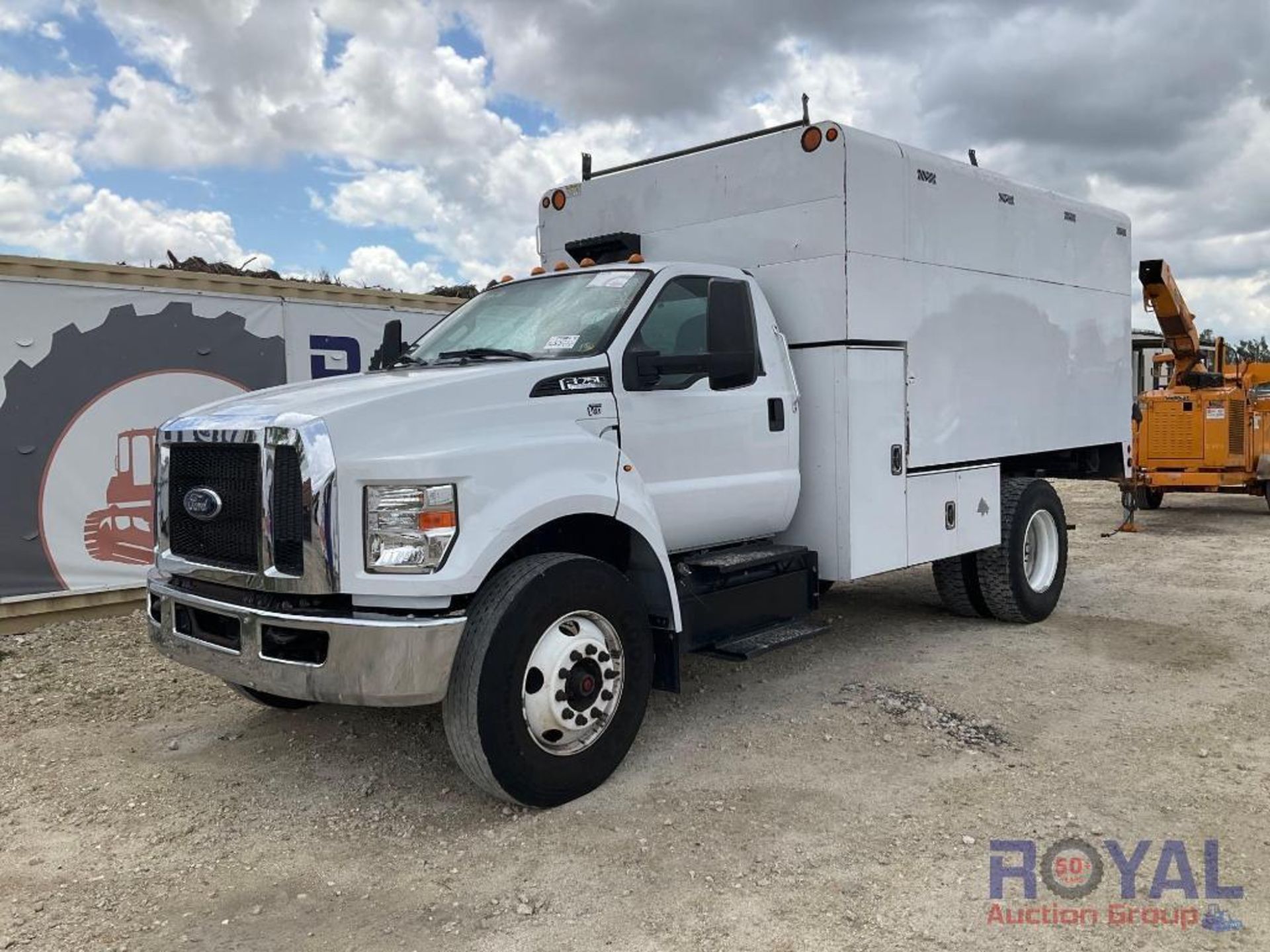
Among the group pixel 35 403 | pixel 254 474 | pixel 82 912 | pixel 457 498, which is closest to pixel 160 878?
pixel 82 912

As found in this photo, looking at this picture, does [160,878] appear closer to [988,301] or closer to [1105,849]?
[1105,849]

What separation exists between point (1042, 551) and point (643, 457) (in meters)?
4.48

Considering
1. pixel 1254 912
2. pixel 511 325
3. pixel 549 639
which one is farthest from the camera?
pixel 511 325

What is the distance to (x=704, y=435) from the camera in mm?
5020

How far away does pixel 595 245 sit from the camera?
638 centimetres

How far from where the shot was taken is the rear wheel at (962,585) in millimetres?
7344

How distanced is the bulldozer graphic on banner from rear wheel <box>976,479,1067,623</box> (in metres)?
6.58

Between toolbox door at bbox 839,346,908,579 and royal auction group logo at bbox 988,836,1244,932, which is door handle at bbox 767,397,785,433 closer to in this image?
toolbox door at bbox 839,346,908,579

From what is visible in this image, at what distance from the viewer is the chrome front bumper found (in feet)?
12.0

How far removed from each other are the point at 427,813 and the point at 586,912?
1078 mm

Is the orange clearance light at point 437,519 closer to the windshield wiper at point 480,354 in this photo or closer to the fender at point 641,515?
the fender at point 641,515

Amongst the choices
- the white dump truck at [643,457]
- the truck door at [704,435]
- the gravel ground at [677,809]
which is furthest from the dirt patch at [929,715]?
the truck door at [704,435]

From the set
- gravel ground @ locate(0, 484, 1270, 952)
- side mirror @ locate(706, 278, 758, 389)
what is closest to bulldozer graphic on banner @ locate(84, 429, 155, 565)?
gravel ground @ locate(0, 484, 1270, 952)

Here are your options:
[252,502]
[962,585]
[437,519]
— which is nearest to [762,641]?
[437,519]
